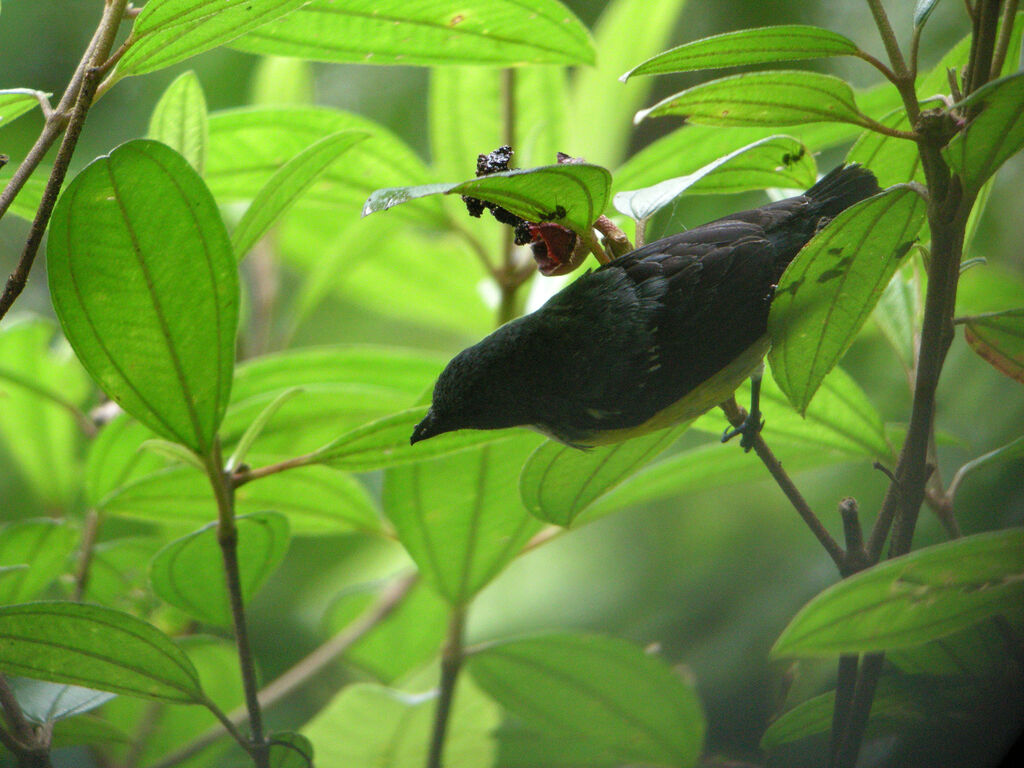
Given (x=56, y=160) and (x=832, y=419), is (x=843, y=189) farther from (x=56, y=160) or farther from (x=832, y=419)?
(x=56, y=160)

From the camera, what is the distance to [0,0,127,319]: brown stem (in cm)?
54

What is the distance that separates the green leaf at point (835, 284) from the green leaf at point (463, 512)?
0.93 feet

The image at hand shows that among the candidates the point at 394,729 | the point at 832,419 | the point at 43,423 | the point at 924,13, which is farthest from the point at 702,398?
the point at 43,423

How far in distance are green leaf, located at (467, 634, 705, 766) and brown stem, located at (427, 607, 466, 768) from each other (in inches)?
0.8

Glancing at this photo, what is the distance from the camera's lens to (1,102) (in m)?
0.61

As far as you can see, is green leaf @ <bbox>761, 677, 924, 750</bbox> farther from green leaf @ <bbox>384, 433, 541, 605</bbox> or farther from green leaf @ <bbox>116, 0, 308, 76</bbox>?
green leaf @ <bbox>116, 0, 308, 76</bbox>

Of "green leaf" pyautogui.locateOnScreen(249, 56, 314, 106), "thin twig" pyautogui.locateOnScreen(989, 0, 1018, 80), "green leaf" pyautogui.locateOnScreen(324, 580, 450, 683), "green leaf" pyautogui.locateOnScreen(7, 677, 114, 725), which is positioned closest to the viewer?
"thin twig" pyautogui.locateOnScreen(989, 0, 1018, 80)

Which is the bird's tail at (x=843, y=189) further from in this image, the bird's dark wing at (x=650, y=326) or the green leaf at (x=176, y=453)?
the green leaf at (x=176, y=453)

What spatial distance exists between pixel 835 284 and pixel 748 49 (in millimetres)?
154

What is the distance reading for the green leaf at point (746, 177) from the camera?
1.86 ft

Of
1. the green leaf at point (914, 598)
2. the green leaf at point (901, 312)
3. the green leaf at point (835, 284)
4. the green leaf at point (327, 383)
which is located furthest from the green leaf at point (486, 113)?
the green leaf at point (914, 598)

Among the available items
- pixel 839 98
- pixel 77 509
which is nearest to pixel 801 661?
pixel 839 98

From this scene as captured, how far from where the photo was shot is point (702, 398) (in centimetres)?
58

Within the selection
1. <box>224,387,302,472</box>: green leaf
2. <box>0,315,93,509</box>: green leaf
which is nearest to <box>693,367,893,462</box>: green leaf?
<box>224,387,302,472</box>: green leaf
